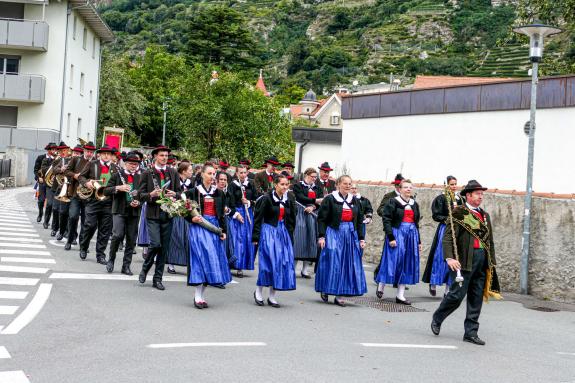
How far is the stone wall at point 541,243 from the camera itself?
1321cm

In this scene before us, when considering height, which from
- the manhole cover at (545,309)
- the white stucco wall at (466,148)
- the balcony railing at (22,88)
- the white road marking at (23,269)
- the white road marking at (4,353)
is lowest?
the white road marking at (4,353)

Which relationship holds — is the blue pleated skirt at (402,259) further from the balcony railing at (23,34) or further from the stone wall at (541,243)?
the balcony railing at (23,34)

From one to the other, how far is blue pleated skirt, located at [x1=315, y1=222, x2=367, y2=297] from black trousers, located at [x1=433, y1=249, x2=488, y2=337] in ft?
7.63

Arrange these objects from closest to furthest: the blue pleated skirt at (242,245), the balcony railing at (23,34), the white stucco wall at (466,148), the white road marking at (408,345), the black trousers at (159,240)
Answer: the white road marking at (408,345)
the black trousers at (159,240)
the blue pleated skirt at (242,245)
the white stucco wall at (466,148)
the balcony railing at (23,34)

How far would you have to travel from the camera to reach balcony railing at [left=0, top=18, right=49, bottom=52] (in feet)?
131

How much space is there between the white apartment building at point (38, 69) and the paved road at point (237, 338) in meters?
28.9

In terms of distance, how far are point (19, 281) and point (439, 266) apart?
22.6 ft

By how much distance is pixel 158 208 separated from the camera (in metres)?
12.2

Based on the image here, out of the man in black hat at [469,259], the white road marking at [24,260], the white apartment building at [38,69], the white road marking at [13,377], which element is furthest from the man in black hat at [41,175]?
the white apartment building at [38,69]

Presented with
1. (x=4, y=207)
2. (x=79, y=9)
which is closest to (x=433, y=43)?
(x=79, y=9)

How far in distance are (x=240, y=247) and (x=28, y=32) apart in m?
29.6

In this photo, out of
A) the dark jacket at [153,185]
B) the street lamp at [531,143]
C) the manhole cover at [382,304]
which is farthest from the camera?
the street lamp at [531,143]

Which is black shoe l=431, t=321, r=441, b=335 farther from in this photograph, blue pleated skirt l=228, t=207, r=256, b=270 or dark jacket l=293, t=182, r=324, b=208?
dark jacket l=293, t=182, r=324, b=208

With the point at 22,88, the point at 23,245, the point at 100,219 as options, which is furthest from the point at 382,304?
the point at 22,88
